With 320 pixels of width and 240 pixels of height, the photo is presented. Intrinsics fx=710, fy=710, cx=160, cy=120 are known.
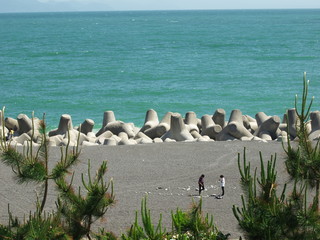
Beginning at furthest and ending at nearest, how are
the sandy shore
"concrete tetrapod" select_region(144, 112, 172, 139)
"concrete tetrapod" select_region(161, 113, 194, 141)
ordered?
1. "concrete tetrapod" select_region(144, 112, 172, 139)
2. "concrete tetrapod" select_region(161, 113, 194, 141)
3. the sandy shore

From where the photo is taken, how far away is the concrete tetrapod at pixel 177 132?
21.8 m

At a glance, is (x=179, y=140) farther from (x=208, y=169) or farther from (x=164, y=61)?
(x=164, y=61)

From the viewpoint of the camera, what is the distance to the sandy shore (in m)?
14.5

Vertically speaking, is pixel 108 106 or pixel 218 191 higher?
pixel 218 191

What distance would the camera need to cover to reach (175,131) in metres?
22.0

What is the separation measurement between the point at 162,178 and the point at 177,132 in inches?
202

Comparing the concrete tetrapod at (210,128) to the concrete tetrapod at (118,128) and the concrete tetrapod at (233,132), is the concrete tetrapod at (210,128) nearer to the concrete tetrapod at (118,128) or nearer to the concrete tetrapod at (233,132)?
the concrete tetrapod at (233,132)

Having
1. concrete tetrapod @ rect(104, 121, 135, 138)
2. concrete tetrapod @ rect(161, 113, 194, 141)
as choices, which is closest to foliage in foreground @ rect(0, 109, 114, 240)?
concrete tetrapod @ rect(161, 113, 194, 141)

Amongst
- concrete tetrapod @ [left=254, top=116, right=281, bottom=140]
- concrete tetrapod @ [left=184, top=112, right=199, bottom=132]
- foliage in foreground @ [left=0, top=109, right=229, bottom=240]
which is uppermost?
foliage in foreground @ [left=0, top=109, right=229, bottom=240]

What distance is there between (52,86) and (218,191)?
3153cm

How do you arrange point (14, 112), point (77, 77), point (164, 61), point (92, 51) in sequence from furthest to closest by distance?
point (92, 51)
point (164, 61)
point (77, 77)
point (14, 112)

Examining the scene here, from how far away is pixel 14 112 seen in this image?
36875mm

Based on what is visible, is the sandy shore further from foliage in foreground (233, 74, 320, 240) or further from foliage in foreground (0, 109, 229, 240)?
foliage in foreground (233, 74, 320, 240)

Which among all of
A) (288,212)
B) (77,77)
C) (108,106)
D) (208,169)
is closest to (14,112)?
(108,106)
